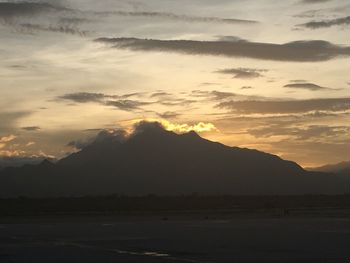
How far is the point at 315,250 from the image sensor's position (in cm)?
2762

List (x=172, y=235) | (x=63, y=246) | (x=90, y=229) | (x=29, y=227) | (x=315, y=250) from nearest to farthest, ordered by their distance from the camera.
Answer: (x=315, y=250)
(x=63, y=246)
(x=172, y=235)
(x=90, y=229)
(x=29, y=227)

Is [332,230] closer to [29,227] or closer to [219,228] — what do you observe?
[219,228]

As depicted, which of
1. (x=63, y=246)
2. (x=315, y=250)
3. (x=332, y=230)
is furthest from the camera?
(x=332, y=230)

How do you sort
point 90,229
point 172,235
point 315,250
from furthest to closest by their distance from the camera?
point 90,229 → point 172,235 → point 315,250

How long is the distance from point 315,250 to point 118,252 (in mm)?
7168

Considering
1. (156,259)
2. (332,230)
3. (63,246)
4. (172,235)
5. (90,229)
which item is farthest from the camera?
(90,229)

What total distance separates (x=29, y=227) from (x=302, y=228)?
637 inches

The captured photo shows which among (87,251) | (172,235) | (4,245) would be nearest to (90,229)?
(172,235)

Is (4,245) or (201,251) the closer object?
(201,251)

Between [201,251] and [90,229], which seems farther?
[90,229]

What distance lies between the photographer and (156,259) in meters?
25.3

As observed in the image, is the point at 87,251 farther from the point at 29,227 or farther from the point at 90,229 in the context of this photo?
the point at 29,227

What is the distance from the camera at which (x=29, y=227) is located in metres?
45.3

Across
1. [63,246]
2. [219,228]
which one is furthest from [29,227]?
[63,246]
